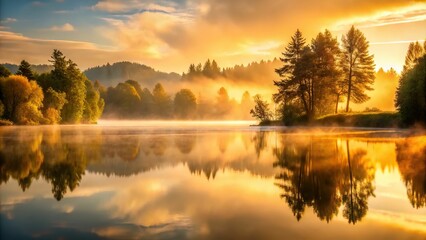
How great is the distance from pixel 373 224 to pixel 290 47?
65.2 m

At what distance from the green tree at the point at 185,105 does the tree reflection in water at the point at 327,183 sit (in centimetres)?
15018

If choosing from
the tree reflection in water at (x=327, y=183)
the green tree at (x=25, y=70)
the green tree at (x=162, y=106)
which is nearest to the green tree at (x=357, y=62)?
the tree reflection in water at (x=327, y=183)

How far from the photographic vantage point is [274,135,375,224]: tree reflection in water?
10247 mm

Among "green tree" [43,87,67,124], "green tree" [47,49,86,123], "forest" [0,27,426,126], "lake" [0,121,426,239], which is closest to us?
"lake" [0,121,426,239]

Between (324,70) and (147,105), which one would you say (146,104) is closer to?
(147,105)

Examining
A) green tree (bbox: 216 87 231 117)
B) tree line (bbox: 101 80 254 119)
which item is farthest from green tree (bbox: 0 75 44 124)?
green tree (bbox: 216 87 231 117)

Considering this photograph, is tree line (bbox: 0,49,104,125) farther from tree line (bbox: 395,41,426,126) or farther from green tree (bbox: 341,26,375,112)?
tree line (bbox: 395,41,426,126)

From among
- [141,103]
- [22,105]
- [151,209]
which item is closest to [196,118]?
[141,103]

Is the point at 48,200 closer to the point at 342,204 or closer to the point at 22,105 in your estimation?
the point at 342,204

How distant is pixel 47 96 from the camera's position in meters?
95.2

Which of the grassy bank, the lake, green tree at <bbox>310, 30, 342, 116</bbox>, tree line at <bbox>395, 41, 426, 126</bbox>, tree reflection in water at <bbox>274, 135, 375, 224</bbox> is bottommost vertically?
the lake

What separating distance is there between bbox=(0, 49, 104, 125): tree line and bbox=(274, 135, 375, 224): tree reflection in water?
3100 inches

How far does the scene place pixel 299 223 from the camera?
29.2 feet

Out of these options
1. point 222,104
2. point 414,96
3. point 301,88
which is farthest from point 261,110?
point 222,104
